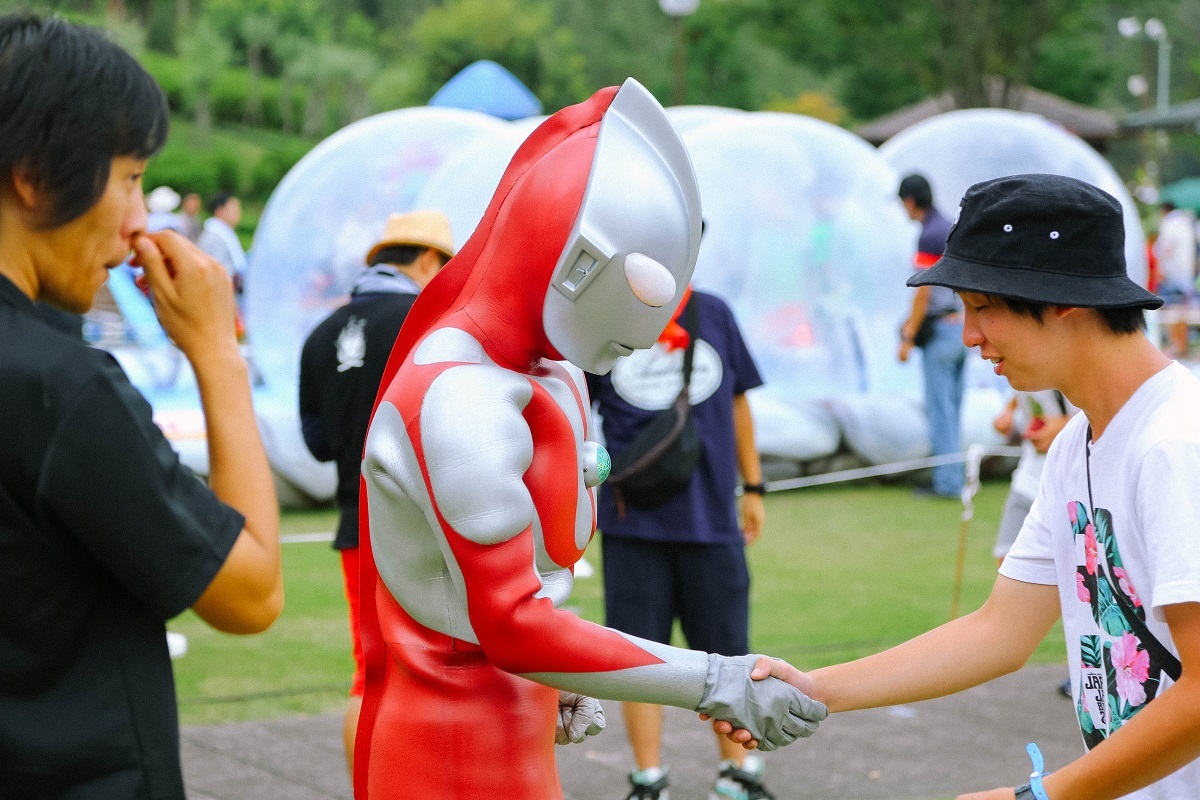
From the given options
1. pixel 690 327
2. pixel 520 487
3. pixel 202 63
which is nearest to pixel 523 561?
pixel 520 487

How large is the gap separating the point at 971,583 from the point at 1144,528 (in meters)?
5.65

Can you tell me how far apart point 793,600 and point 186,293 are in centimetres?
565

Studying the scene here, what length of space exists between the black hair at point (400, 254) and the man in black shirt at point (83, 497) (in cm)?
300

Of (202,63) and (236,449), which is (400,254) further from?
(202,63)

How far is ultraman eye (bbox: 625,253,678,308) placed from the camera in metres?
2.20

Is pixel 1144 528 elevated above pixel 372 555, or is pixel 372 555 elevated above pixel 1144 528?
pixel 1144 528

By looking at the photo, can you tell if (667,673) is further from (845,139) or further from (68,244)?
(845,139)

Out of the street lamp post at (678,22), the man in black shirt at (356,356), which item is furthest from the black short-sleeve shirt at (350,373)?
the street lamp post at (678,22)

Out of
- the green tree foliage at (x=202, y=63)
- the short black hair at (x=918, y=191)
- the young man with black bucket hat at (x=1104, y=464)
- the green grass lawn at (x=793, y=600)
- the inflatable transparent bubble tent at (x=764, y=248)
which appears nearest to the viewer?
the young man with black bucket hat at (x=1104, y=464)

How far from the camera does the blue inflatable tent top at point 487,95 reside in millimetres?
16469

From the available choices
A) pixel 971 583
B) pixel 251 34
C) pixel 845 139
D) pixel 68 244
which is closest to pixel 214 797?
pixel 68 244

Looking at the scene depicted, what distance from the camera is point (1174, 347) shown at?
17.6 m

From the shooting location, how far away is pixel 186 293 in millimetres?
1893

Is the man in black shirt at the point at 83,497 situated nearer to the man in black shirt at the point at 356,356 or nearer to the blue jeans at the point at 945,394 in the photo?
the man in black shirt at the point at 356,356
